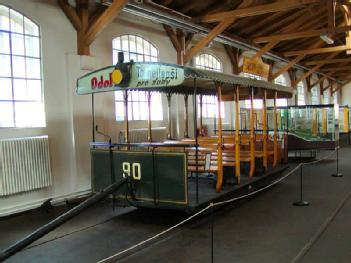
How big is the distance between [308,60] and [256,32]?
24.0ft

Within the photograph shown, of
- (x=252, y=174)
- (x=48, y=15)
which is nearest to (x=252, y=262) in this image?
(x=252, y=174)

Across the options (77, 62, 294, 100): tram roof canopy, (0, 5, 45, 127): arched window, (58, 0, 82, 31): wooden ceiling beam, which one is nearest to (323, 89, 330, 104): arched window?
(77, 62, 294, 100): tram roof canopy

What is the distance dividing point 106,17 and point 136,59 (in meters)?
2.38

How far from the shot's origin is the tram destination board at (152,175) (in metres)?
5.23

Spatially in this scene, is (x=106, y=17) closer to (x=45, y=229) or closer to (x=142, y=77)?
(x=142, y=77)

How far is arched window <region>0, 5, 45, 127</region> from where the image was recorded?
21.5 feet

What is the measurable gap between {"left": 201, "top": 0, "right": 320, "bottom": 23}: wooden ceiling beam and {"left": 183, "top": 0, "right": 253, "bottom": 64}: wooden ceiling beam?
0.54 feet

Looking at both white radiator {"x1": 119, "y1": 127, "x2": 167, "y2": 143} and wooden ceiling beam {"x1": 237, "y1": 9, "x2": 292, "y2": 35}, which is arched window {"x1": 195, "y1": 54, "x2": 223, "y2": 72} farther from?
white radiator {"x1": 119, "y1": 127, "x2": 167, "y2": 143}

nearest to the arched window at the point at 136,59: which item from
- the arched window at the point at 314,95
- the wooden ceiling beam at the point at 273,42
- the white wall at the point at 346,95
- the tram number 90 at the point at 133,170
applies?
the tram number 90 at the point at 133,170

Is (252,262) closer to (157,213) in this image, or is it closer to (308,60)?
(157,213)

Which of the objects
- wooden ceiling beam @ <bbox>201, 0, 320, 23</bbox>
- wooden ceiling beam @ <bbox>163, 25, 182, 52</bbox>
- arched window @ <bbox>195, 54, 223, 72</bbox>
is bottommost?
arched window @ <bbox>195, 54, 223, 72</bbox>

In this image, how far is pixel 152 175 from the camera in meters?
5.46

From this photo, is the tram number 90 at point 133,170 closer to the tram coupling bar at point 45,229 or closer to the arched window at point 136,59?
the tram coupling bar at point 45,229

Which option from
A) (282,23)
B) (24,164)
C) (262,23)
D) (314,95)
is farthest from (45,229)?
(314,95)
